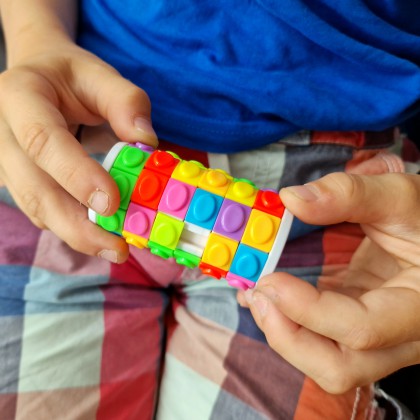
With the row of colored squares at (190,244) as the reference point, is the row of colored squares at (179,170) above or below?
above

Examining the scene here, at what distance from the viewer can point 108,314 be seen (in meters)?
0.67

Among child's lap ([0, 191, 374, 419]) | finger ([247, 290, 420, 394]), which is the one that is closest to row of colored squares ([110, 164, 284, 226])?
finger ([247, 290, 420, 394])

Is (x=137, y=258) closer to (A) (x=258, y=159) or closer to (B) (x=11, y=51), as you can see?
(A) (x=258, y=159)

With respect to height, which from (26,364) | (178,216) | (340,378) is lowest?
(26,364)

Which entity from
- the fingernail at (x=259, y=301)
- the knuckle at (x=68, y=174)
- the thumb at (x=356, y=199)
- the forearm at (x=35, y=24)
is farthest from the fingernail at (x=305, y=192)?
the forearm at (x=35, y=24)

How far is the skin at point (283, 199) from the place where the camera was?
481 mm

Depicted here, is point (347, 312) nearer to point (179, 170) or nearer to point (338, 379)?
point (338, 379)

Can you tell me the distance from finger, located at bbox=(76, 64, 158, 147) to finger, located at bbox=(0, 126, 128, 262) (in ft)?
0.34

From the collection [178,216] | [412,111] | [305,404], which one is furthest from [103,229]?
[412,111]

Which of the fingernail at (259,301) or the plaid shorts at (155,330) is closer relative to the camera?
the fingernail at (259,301)

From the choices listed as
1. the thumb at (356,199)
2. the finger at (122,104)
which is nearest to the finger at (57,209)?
the finger at (122,104)

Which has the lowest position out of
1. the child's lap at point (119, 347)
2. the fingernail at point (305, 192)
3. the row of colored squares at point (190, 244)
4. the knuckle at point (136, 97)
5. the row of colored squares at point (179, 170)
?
the child's lap at point (119, 347)

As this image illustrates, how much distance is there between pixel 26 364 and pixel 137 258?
199 millimetres

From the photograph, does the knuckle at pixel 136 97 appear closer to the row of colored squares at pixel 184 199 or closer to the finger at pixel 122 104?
the finger at pixel 122 104
